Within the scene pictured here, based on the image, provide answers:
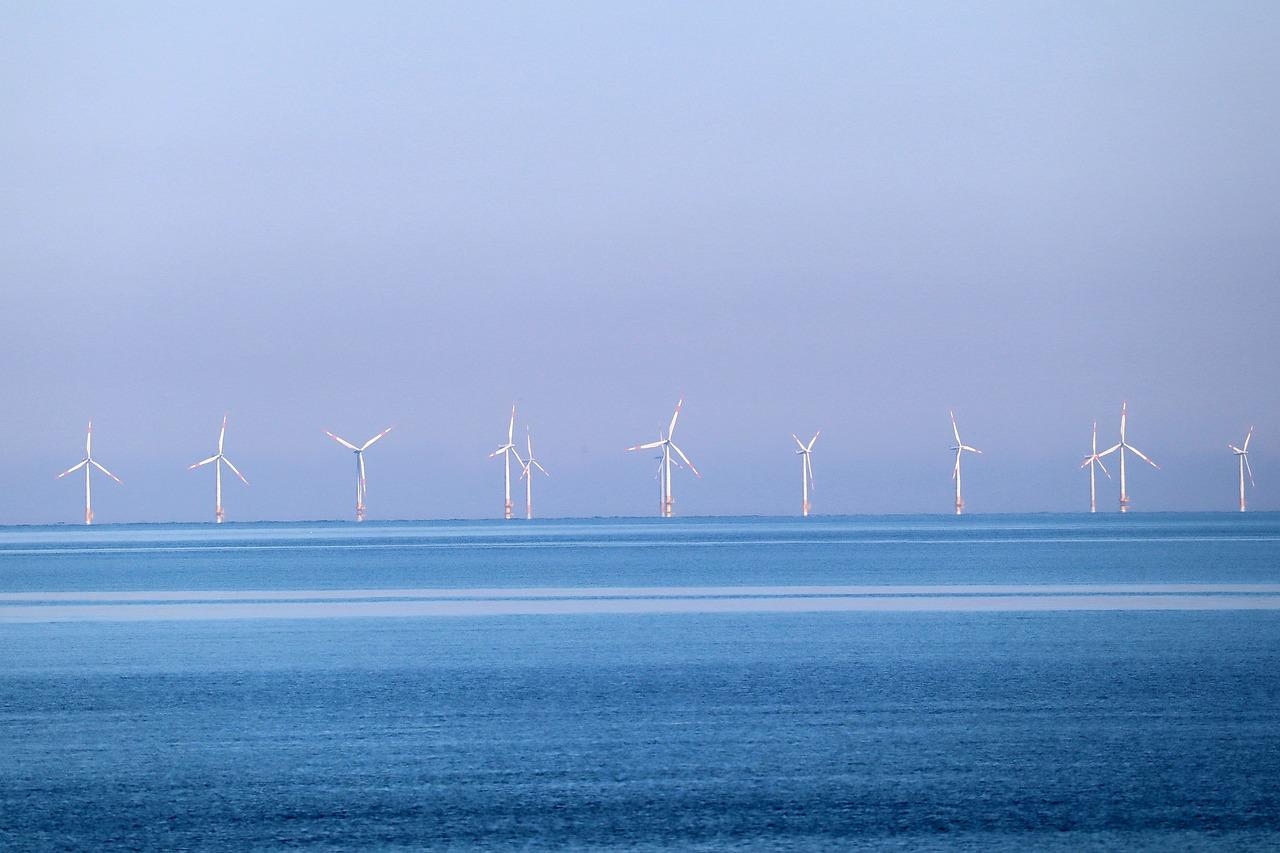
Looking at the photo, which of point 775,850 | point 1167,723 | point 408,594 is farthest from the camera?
point 408,594

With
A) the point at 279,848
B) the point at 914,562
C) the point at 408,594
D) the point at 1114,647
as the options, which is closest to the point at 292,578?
the point at 408,594

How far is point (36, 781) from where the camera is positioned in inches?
416

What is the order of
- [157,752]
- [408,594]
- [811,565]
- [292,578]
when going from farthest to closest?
[811,565]
[292,578]
[408,594]
[157,752]

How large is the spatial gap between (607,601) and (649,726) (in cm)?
1751

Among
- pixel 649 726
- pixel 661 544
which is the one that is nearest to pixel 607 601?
pixel 649 726

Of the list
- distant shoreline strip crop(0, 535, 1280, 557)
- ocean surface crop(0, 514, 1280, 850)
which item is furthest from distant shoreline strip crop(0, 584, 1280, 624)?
distant shoreline strip crop(0, 535, 1280, 557)

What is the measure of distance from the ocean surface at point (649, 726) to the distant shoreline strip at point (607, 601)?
0.32m

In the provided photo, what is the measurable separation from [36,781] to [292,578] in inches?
1310

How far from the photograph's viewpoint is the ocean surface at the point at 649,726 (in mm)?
8984

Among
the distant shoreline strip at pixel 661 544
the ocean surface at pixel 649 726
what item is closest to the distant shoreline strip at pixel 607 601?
the ocean surface at pixel 649 726

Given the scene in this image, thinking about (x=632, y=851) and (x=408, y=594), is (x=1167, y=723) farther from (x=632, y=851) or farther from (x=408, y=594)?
(x=408, y=594)

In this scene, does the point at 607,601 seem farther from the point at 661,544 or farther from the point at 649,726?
the point at 661,544

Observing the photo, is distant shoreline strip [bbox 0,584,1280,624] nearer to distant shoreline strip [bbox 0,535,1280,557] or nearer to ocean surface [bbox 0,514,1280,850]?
ocean surface [bbox 0,514,1280,850]

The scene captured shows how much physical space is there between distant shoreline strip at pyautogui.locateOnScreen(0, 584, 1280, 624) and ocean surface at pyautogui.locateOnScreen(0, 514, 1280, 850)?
324 mm
